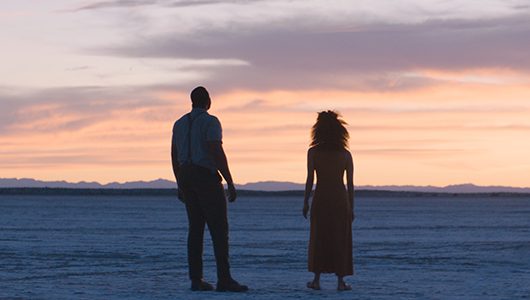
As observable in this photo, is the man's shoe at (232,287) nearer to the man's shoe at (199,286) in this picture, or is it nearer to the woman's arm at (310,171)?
the man's shoe at (199,286)

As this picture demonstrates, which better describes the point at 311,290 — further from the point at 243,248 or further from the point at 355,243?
the point at 355,243

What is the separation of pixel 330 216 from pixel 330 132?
0.86 m

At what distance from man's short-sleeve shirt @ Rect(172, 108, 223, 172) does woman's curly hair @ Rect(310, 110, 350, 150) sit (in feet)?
3.55

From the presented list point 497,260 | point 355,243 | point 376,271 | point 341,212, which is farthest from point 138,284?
point 355,243

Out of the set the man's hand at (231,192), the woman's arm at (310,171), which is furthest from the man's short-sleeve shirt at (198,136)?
the woman's arm at (310,171)

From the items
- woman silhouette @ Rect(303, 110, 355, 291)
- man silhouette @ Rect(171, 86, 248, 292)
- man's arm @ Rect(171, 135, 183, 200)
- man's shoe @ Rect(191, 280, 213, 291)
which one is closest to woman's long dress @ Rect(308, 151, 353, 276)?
woman silhouette @ Rect(303, 110, 355, 291)

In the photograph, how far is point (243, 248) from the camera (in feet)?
72.0

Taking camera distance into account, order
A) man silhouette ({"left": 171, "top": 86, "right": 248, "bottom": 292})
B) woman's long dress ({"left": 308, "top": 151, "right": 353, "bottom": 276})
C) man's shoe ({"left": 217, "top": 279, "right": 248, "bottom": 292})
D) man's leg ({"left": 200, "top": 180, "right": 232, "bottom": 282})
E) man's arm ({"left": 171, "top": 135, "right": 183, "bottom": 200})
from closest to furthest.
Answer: man's shoe ({"left": 217, "top": 279, "right": 248, "bottom": 292}) → man silhouette ({"left": 171, "top": 86, "right": 248, "bottom": 292}) → man's leg ({"left": 200, "top": 180, "right": 232, "bottom": 282}) → man's arm ({"left": 171, "top": 135, "right": 183, "bottom": 200}) → woman's long dress ({"left": 308, "top": 151, "right": 353, "bottom": 276})

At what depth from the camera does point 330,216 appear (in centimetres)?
1261

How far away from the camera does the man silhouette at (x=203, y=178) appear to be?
1212cm

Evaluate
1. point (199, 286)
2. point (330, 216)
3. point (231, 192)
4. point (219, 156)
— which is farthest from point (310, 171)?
point (199, 286)

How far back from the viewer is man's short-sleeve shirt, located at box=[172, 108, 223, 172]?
12.1 m

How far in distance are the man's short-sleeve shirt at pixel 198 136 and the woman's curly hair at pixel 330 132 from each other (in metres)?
1.08

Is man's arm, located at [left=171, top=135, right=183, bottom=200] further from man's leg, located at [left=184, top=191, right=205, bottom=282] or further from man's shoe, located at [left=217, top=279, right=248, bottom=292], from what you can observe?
man's shoe, located at [left=217, top=279, right=248, bottom=292]
